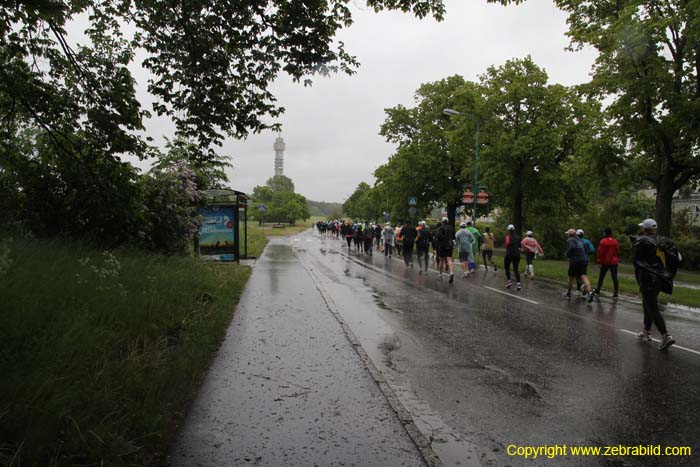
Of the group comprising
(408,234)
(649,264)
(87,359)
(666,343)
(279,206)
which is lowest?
(666,343)

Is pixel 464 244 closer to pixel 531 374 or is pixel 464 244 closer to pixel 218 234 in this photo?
pixel 218 234

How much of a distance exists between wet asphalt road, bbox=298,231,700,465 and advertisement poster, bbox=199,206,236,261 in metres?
7.04

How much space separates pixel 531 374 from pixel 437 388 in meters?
1.24

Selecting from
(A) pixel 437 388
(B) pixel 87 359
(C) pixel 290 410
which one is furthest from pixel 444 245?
(B) pixel 87 359

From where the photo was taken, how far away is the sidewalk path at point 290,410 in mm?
3373

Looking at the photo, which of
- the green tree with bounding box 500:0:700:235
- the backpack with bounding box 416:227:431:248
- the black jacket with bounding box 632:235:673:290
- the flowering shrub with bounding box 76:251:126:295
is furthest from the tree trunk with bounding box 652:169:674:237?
the flowering shrub with bounding box 76:251:126:295

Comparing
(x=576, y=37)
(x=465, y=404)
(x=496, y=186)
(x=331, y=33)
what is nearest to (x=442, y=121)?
(x=496, y=186)

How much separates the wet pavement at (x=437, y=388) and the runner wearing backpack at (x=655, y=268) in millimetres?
409

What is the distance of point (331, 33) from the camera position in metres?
6.67

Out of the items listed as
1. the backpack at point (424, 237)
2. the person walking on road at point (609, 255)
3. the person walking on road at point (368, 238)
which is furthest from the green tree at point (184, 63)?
the person walking on road at point (368, 238)

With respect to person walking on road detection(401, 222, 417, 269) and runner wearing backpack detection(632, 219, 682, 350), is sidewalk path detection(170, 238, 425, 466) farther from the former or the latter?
person walking on road detection(401, 222, 417, 269)

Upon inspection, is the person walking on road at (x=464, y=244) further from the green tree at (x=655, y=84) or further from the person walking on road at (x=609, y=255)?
the green tree at (x=655, y=84)

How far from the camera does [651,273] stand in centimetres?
683

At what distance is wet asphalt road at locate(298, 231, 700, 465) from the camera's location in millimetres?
3795
